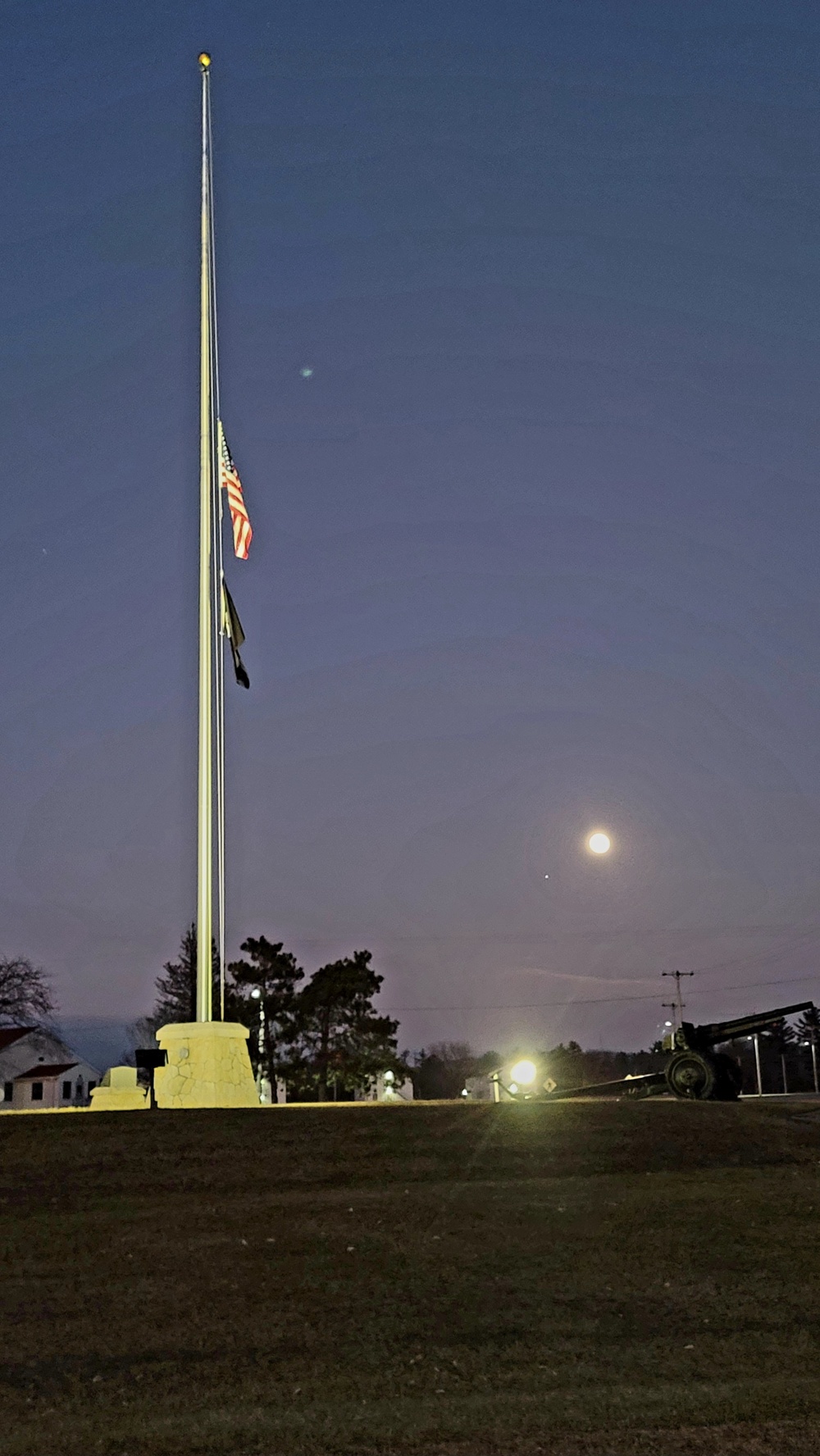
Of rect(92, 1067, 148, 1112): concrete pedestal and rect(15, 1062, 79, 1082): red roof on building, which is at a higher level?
rect(92, 1067, 148, 1112): concrete pedestal

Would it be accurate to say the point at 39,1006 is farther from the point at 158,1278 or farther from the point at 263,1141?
the point at 158,1278

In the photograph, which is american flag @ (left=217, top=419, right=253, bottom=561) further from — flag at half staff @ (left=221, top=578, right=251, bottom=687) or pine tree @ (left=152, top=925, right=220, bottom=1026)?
pine tree @ (left=152, top=925, right=220, bottom=1026)

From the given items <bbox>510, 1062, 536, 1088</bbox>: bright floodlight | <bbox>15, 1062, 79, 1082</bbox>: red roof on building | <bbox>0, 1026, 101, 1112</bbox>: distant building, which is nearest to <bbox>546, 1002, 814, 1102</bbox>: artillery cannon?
<bbox>510, 1062, 536, 1088</bbox>: bright floodlight

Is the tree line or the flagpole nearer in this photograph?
the flagpole

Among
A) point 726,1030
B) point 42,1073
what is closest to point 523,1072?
point 726,1030

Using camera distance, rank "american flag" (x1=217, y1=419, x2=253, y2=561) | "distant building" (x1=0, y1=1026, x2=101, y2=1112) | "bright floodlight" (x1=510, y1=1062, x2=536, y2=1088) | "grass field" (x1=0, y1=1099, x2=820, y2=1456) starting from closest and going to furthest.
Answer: "grass field" (x1=0, y1=1099, x2=820, y2=1456), "american flag" (x1=217, y1=419, x2=253, y2=561), "bright floodlight" (x1=510, y1=1062, x2=536, y2=1088), "distant building" (x1=0, y1=1026, x2=101, y2=1112)

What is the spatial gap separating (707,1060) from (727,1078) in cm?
42

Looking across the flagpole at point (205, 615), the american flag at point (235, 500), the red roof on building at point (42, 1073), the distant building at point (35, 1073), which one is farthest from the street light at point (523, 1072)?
the red roof on building at point (42, 1073)

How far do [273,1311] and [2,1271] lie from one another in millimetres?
2237

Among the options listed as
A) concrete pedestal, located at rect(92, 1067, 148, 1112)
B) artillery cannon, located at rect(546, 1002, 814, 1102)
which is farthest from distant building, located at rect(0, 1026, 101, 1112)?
artillery cannon, located at rect(546, 1002, 814, 1102)

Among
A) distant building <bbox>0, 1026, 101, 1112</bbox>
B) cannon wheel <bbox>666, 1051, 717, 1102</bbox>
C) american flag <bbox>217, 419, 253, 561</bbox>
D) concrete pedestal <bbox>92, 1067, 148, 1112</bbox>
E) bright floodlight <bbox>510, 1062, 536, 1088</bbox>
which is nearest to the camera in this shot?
concrete pedestal <bbox>92, 1067, 148, 1112</bbox>

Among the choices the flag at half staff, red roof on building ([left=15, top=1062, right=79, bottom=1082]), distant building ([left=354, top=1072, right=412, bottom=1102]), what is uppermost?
the flag at half staff

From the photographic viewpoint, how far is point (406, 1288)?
8562 mm

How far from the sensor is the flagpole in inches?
771
